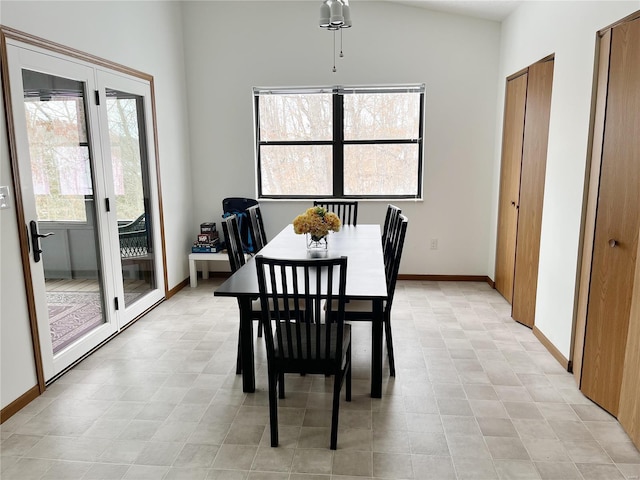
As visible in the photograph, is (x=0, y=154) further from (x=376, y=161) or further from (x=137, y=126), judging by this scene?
(x=376, y=161)

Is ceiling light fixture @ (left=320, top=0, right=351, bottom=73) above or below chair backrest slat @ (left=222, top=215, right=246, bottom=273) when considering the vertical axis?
above

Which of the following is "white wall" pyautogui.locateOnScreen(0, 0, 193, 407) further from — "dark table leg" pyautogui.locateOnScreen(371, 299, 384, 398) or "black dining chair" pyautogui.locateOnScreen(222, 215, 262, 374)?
"dark table leg" pyautogui.locateOnScreen(371, 299, 384, 398)

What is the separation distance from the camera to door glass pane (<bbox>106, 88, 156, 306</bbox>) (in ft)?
11.8

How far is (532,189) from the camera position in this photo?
141 inches

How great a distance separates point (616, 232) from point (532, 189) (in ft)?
4.11

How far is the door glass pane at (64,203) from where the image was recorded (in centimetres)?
274

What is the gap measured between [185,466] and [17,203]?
1673 mm

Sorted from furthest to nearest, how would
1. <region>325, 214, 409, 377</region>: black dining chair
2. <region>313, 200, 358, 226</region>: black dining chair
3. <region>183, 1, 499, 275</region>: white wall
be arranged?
<region>183, 1, 499, 275</region>: white wall, <region>313, 200, 358, 226</region>: black dining chair, <region>325, 214, 409, 377</region>: black dining chair

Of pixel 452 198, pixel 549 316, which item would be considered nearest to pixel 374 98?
pixel 452 198

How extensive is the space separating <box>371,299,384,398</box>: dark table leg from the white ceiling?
3.13 meters

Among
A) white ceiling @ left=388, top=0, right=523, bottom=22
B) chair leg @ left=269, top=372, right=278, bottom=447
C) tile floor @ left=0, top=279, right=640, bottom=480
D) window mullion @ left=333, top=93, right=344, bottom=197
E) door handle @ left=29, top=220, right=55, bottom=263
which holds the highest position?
white ceiling @ left=388, top=0, right=523, bottom=22

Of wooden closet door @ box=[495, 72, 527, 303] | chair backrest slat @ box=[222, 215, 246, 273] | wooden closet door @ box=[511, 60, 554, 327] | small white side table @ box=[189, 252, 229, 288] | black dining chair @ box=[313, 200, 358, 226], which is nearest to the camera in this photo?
chair backrest slat @ box=[222, 215, 246, 273]

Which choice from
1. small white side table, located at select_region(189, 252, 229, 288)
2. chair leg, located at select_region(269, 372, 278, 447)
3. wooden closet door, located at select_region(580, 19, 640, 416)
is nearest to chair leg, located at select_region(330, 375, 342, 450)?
chair leg, located at select_region(269, 372, 278, 447)

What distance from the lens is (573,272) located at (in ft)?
9.30
